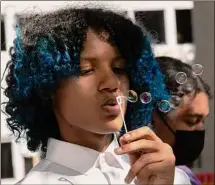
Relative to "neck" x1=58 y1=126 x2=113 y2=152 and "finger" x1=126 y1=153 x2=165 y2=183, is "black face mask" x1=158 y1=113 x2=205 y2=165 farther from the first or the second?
"finger" x1=126 y1=153 x2=165 y2=183

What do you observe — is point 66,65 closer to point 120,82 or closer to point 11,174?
point 120,82

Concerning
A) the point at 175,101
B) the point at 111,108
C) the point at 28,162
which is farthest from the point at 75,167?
the point at 28,162

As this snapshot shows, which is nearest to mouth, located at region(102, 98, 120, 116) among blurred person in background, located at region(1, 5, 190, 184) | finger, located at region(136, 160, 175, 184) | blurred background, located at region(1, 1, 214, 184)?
blurred person in background, located at region(1, 5, 190, 184)

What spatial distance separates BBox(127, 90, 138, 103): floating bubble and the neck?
0.09 meters

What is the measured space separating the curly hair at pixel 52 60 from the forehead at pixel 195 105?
0.43 metres

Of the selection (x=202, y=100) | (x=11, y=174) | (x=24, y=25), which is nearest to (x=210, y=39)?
(x=202, y=100)

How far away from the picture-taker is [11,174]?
9.87 feet

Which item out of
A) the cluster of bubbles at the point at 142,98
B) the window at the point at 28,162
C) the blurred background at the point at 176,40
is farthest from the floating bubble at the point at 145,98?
the window at the point at 28,162

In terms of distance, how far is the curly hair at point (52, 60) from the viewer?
1.04m

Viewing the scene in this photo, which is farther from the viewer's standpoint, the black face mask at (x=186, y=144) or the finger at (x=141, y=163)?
the black face mask at (x=186, y=144)

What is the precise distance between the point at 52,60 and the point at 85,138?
6.7 inches

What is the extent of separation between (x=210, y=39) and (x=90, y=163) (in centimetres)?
168

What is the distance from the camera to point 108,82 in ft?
3.21

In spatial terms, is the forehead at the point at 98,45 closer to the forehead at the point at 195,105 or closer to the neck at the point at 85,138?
the neck at the point at 85,138
